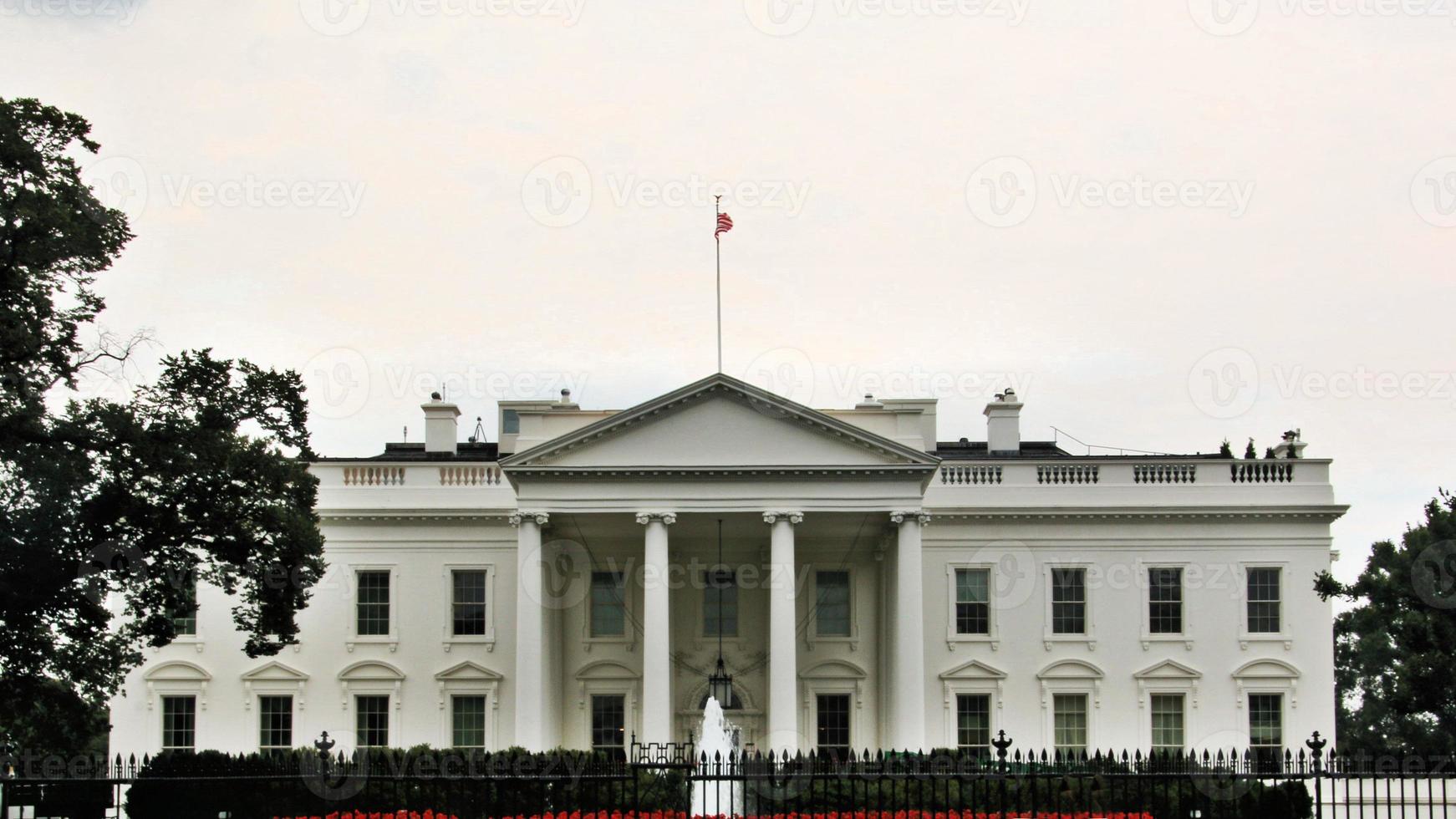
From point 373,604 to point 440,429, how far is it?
6.37m

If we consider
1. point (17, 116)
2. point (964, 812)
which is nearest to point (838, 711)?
point (964, 812)

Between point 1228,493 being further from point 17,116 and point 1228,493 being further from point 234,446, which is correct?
point 17,116

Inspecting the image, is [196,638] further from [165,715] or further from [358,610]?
[358,610]

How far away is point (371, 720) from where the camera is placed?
4550 centimetres

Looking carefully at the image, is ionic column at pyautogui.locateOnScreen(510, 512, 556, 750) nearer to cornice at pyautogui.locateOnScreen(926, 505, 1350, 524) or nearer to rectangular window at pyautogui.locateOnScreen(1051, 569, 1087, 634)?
cornice at pyautogui.locateOnScreen(926, 505, 1350, 524)

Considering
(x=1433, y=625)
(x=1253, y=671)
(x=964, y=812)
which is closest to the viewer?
(x=964, y=812)

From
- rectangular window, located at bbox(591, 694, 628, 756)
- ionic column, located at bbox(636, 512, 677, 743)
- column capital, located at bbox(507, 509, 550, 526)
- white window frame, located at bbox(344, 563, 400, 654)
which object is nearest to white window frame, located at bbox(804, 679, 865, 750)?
rectangular window, located at bbox(591, 694, 628, 756)

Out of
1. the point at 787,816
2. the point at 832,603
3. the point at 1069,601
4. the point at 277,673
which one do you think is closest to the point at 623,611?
the point at 832,603

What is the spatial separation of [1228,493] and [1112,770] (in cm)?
2672

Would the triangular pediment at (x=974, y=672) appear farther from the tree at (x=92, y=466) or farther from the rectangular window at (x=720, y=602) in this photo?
the tree at (x=92, y=466)

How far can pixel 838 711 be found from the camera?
4569 cm

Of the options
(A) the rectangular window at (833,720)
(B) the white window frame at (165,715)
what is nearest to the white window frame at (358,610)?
(B) the white window frame at (165,715)

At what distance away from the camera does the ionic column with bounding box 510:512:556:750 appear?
40.4m

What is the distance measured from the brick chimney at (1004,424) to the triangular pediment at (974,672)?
7.21 metres
